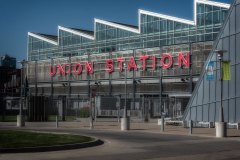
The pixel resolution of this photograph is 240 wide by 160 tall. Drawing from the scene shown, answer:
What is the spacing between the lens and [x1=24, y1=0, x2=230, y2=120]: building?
61816mm

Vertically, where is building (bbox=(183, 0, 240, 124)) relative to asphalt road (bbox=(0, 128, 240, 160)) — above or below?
above

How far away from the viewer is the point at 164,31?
7481 centimetres

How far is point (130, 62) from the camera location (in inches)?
2837

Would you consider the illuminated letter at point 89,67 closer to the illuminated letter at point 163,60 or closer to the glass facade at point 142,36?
the glass facade at point 142,36

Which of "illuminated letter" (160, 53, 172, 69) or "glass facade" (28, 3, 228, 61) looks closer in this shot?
"illuminated letter" (160, 53, 172, 69)

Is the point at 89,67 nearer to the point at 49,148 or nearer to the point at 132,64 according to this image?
the point at 132,64

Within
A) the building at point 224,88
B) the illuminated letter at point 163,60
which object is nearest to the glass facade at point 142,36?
the illuminated letter at point 163,60

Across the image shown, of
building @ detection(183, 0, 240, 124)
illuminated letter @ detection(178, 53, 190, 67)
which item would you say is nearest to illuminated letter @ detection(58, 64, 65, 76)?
illuminated letter @ detection(178, 53, 190, 67)

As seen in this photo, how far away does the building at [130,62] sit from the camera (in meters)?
61.8

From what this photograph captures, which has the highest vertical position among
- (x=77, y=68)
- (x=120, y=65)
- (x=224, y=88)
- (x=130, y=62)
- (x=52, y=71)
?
(x=130, y=62)

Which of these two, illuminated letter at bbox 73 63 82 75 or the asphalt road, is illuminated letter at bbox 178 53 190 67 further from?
the asphalt road

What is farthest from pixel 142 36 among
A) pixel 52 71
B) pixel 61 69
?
pixel 52 71

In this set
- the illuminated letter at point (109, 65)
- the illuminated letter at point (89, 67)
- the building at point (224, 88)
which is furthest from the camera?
the illuminated letter at point (89, 67)

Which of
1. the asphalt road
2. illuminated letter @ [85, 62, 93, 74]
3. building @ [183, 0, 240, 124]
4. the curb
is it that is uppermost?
illuminated letter @ [85, 62, 93, 74]
